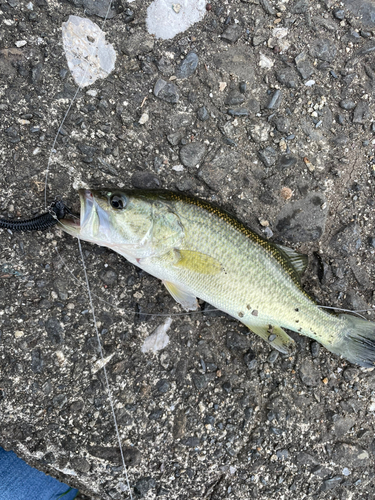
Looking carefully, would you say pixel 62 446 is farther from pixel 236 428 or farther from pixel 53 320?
pixel 236 428

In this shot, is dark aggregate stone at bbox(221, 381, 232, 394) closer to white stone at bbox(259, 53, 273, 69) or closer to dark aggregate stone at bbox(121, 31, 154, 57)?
white stone at bbox(259, 53, 273, 69)

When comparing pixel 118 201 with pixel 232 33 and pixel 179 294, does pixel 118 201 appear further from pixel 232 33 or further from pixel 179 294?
pixel 232 33

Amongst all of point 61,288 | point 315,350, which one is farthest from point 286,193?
point 61,288

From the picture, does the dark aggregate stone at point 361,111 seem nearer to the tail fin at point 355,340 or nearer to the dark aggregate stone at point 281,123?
the dark aggregate stone at point 281,123

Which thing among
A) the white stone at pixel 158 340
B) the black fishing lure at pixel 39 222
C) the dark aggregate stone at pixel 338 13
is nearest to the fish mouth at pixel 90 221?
the black fishing lure at pixel 39 222

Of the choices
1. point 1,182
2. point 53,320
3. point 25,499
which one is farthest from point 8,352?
point 25,499

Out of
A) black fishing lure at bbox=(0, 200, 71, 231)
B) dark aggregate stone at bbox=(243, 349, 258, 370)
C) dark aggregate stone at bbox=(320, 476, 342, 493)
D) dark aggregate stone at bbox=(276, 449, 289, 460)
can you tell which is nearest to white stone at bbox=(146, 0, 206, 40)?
black fishing lure at bbox=(0, 200, 71, 231)
